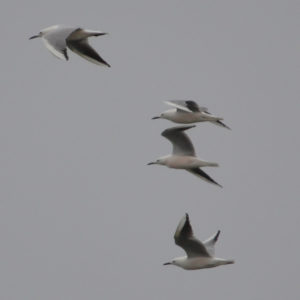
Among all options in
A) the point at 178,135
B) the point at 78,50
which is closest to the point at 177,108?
the point at 178,135

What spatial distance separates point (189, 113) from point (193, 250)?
2.73 metres

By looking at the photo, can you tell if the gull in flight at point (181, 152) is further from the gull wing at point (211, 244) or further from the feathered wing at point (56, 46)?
the feathered wing at point (56, 46)

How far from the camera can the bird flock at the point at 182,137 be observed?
24.7 meters

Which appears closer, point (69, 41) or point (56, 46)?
point (56, 46)

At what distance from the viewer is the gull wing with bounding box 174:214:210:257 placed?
24734 millimetres

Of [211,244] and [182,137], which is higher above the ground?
[182,137]

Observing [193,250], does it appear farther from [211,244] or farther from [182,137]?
[182,137]

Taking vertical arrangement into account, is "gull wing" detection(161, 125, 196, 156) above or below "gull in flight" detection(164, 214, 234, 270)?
above

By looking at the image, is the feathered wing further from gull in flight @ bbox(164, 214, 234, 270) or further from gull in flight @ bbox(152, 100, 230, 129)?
gull in flight @ bbox(164, 214, 234, 270)

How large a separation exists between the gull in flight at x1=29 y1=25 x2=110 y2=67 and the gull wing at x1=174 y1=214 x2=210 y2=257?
359cm

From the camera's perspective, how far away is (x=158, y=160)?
28.0 m

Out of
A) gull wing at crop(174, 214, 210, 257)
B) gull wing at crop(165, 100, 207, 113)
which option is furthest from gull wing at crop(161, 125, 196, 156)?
gull wing at crop(174, 214, 210, 257)

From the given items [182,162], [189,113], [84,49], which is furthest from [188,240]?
[84,49]

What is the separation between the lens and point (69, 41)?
2631 centimetres
